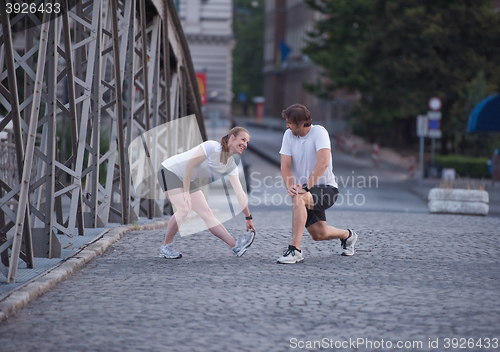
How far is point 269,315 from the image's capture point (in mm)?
5891

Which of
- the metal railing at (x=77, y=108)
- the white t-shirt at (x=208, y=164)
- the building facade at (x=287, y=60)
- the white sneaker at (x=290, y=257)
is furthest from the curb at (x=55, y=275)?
the building facade at (x=287, y=60)

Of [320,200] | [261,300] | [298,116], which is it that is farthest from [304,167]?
[261,300]

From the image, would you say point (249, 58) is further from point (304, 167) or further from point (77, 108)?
point (304, 167)

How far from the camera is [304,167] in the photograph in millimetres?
8219

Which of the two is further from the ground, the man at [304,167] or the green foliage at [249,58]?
the green foliage at [249,58]

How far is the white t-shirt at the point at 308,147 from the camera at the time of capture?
809 cm

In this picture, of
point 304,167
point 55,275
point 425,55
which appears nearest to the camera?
point 55,275

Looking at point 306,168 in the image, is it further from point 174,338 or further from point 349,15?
point 349,15

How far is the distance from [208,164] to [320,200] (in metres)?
1.19

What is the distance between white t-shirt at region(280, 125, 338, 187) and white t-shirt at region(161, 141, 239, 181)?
0.57 m

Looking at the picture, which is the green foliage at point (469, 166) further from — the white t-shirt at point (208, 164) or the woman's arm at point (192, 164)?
the woman's arm at point (192, 164)

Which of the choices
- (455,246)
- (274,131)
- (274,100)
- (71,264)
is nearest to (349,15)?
(274,131)

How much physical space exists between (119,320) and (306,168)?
3.09 metres

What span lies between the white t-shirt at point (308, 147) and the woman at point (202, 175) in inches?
17.2
